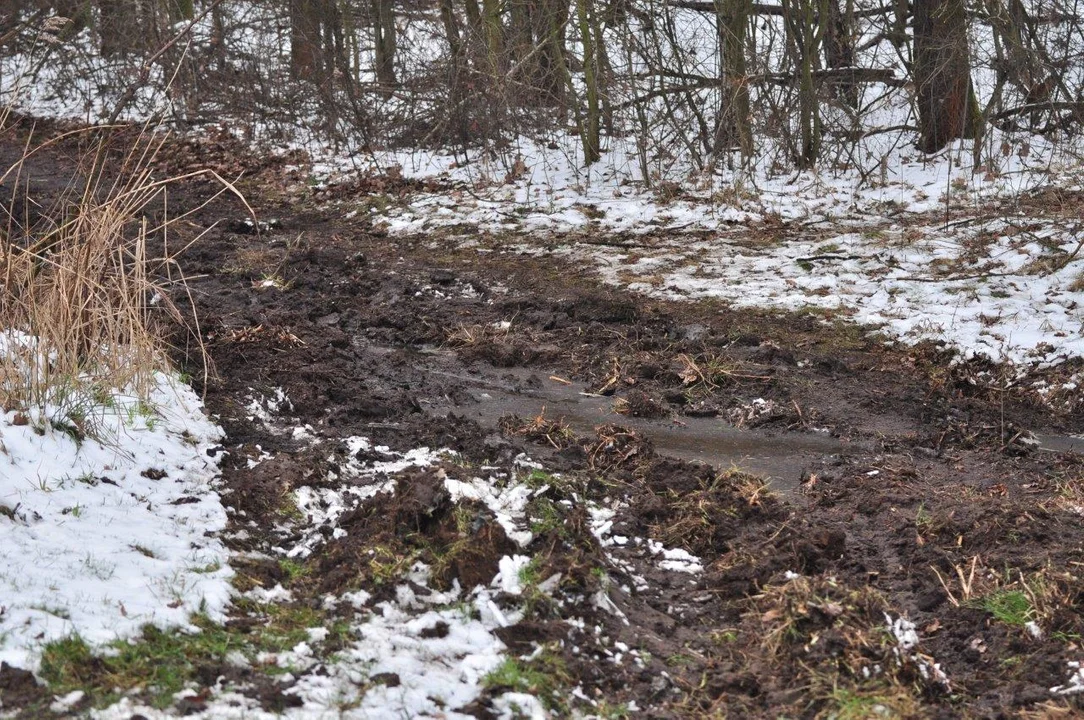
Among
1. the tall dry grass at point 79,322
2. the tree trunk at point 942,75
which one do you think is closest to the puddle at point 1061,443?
the tall dry grass at point 79,322

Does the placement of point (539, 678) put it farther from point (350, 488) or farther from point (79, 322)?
point (79, 322)

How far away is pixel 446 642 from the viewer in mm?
3596

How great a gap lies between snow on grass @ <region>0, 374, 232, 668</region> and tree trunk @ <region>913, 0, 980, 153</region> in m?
8.06

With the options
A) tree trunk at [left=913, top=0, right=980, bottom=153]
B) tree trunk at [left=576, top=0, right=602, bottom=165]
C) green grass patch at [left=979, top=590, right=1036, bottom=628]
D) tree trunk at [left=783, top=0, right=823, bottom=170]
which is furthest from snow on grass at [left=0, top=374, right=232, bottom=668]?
tree trunk at [left=913, top=0, right=980, bottom=153]

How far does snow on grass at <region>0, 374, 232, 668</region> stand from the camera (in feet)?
11.5

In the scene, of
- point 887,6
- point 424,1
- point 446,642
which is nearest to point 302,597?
point 446,642

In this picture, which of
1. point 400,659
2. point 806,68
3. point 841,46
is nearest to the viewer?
point 400,659

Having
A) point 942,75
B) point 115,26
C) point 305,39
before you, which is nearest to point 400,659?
point 942,75

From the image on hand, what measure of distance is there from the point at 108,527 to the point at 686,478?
103 inches

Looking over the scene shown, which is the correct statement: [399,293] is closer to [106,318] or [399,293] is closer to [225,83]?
[106,318]

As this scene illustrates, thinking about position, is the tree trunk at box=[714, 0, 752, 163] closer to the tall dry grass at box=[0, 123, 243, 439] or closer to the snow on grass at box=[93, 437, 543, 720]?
the tall dry grass at box=[0, 123, 243, 439]

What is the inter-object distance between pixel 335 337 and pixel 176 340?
1.07 m

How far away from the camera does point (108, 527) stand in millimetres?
4199

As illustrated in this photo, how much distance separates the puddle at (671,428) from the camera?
216 inches
